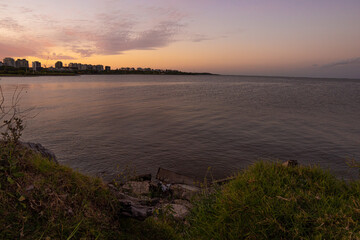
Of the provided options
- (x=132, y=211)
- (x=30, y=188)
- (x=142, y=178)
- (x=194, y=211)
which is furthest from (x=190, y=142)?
(x=30, y=188)

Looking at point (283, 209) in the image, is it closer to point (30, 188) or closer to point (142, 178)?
point (30, 188)

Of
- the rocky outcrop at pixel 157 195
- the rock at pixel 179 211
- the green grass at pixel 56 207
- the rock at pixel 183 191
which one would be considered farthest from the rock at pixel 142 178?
the green grass at pixel 56 207

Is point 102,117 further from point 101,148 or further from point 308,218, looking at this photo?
point 308,218

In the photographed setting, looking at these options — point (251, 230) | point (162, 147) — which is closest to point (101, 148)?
point (162, 147)

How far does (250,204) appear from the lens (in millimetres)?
4496

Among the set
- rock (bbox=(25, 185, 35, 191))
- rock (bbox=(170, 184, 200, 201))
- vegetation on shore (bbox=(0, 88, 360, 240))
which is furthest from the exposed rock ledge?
rock (bbox=(25, 185, 35, 191))

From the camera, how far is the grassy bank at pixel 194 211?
3.71 m

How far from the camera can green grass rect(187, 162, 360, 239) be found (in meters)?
3.78

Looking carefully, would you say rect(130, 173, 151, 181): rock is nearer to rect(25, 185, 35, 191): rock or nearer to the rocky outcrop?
the rocky outcrop

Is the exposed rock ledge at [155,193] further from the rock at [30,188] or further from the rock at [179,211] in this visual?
the rock at [30,188]

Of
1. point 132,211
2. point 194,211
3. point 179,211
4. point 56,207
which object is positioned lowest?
point 179,211

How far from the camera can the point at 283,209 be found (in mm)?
4141

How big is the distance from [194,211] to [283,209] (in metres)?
2.24

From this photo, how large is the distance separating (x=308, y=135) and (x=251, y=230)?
2125 cm
